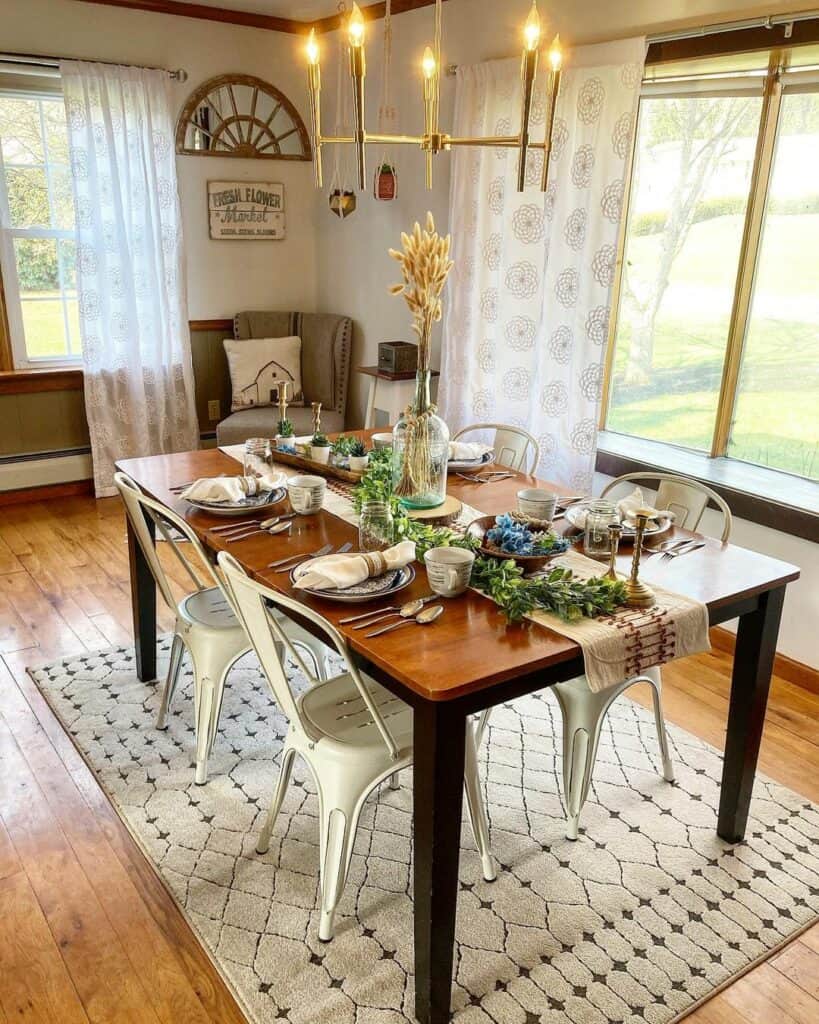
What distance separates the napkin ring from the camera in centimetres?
189

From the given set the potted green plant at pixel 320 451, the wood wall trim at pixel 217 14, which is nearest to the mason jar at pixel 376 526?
the potted green plant at pixel 320 451

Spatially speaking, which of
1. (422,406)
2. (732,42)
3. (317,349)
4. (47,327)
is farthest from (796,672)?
(47,327)

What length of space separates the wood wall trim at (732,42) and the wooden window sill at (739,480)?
58.2 inches

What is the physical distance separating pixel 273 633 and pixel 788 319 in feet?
7.68

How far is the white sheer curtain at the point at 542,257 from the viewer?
10.9 feet

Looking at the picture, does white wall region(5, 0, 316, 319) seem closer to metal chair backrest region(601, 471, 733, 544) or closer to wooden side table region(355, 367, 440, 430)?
wooden side table region(355, 367, 440, 430)

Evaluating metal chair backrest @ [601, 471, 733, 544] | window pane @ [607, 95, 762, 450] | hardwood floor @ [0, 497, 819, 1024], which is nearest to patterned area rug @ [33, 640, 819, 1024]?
hardwood floor @ [0, 497, 819, 1024]

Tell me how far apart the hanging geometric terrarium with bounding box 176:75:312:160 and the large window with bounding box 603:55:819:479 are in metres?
2.36

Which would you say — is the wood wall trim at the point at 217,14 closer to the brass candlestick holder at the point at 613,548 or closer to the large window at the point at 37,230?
the large window at the point at 37,230

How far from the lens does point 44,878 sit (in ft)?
6.81

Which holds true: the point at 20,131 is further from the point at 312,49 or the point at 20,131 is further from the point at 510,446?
the point at 312,49

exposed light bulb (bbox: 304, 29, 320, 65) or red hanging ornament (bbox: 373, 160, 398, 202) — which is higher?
exposed light bulb (bbox: 304, 29, 320, 65)

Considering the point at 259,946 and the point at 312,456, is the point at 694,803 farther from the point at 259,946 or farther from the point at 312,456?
the point at 312,456

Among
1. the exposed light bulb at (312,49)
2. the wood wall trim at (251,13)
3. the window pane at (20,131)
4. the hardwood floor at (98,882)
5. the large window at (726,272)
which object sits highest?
the wood wall trim at (251,13)
